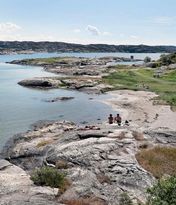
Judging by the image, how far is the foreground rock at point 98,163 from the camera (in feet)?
82.8

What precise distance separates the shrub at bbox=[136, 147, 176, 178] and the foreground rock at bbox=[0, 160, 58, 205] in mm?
8991

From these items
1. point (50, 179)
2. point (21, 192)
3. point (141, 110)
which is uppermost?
point (50, 179)

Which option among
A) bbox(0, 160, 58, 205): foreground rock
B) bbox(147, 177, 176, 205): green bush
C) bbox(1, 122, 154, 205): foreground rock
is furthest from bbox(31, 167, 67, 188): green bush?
bbox(147, 177, 176, 205): green bush

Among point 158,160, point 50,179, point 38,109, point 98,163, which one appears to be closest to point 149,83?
point 38,109

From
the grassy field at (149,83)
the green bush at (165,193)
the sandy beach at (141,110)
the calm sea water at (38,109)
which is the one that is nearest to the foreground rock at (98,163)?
the green bush at (165,193)

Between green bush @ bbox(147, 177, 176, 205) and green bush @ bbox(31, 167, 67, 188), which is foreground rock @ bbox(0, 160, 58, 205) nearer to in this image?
green bush @ bbox(31, 167, 67, 188)

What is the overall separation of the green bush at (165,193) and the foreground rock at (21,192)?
6372mm

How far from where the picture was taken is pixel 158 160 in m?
31.2

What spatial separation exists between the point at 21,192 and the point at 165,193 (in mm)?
9731

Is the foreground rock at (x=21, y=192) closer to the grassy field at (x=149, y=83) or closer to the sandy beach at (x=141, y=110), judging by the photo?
the sandy beach at (x=141, y=110)

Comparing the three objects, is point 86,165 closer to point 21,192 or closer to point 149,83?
point 21,192

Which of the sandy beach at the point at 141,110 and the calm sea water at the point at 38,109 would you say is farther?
the calm sea water at the point at 38,109

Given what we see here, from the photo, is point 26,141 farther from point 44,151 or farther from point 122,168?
point 122,168

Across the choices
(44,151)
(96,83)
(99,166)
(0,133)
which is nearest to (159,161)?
(99,166)
